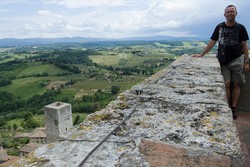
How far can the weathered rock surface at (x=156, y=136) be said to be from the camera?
58.2 inches

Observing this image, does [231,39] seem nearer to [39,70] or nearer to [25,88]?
[25,88]

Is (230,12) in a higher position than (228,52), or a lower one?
higher

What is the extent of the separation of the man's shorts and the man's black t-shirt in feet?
0.27

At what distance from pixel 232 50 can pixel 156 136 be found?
3037 mm

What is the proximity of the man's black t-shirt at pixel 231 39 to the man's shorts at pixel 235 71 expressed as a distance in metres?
0.08

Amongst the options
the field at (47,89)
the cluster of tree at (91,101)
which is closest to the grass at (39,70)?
the field at (47,89)

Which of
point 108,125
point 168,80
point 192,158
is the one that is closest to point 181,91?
point 168,80

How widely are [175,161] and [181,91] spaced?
1433 millimetres

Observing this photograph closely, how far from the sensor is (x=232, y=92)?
454 centimetres

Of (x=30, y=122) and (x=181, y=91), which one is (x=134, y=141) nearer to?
(x=181, y=91)

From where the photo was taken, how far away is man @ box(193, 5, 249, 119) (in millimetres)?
4195

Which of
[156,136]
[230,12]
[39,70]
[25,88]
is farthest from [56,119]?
[39,70]

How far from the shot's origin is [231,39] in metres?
4.25

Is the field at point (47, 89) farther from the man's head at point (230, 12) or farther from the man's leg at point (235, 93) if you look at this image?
the man's head at point (230, 12)
